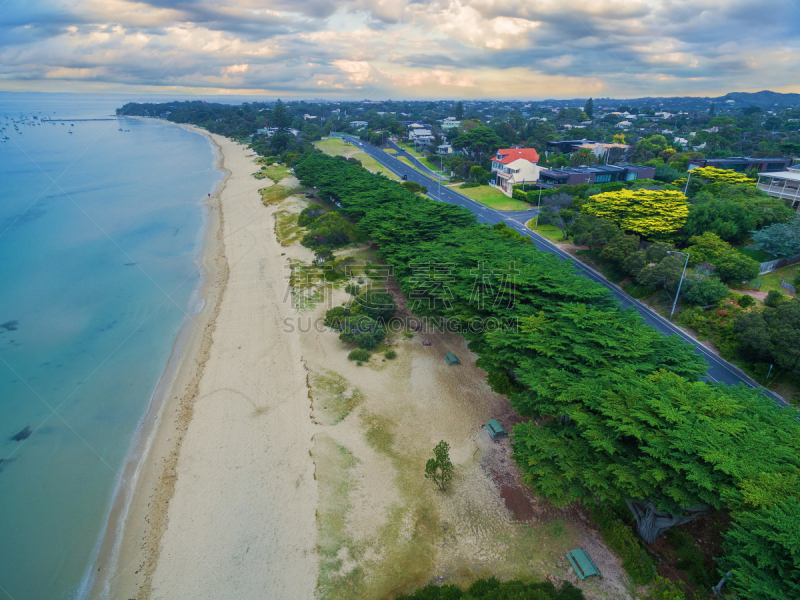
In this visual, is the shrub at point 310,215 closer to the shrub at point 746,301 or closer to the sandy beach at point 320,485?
the sandy beach at point 320,485

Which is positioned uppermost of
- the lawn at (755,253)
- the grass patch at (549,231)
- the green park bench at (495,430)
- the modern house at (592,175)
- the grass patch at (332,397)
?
the modern house at (592,175)

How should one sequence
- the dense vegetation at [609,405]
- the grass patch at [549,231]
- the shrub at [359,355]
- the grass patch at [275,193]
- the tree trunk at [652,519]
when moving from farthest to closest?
the grass patch at [275,193], the grass patch at [549,231], the shrub at [359,355], the tree trunk at [652,519], the dense vegetation at [609,405]

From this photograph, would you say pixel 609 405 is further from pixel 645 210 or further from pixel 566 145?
pixel 566 145

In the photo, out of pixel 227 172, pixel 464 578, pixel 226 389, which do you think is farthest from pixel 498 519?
pixel 227 172

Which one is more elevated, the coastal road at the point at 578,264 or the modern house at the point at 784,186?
the modern house at the point at 784,186

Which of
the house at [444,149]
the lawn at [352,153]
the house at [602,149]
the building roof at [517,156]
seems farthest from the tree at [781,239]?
the house at [444,149]

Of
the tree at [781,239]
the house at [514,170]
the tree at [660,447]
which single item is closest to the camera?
the tree at [660,447]
